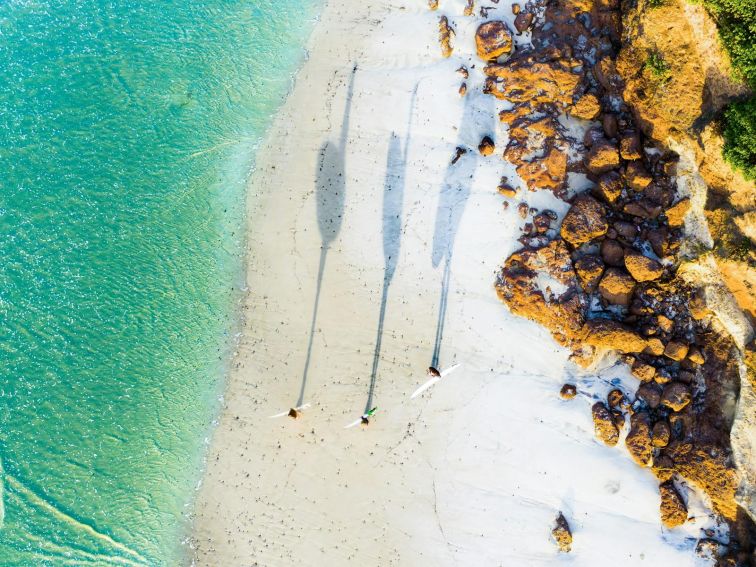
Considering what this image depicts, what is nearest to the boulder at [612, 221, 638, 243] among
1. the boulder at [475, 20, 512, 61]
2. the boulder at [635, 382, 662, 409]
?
the boulder at [635, 382, 662, 409]

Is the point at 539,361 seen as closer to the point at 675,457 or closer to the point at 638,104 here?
the point at 675,457

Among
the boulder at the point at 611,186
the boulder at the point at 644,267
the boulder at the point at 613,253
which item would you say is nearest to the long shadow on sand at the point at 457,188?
the boulder at the point at 611,186

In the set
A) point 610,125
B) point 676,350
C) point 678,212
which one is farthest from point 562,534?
point 610,125

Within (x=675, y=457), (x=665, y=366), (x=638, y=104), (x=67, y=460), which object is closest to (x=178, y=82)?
(x=67, y=460)

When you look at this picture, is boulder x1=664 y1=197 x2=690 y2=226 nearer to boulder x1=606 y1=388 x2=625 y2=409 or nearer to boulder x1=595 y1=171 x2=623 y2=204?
boulder x1=595 y1=171 x2=623 y2=204

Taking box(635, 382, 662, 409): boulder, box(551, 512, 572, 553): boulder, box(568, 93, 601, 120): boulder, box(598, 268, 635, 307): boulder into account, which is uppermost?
box(568, 93, 601, 120): boulder

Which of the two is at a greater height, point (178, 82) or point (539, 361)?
point (178, 82)

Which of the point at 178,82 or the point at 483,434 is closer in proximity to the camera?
the point at 483,434
